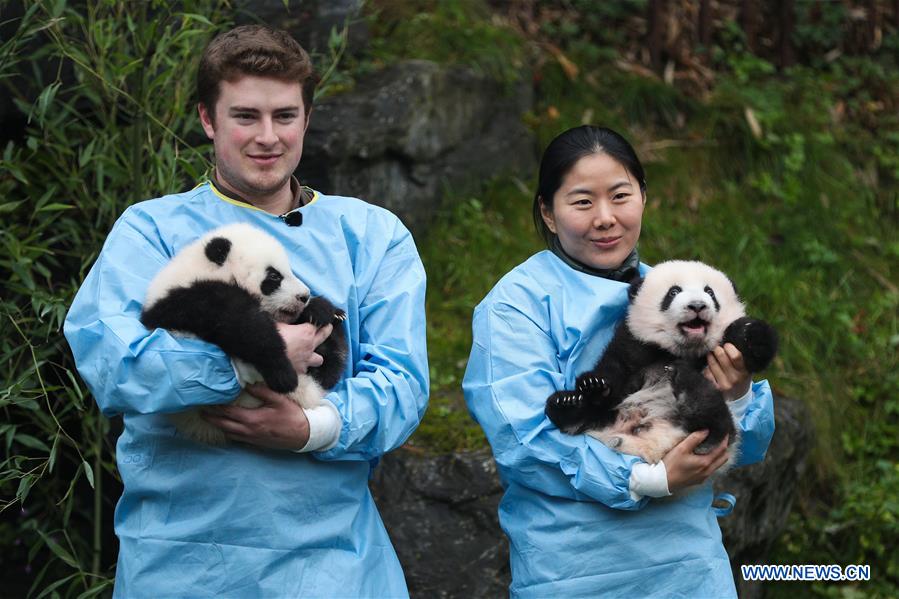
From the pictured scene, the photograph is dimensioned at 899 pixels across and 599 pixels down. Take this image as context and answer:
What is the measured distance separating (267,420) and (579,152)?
130cm

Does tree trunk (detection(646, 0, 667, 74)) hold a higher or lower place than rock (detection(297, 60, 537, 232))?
higher

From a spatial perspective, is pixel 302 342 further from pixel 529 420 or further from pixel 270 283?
pixel 529 420

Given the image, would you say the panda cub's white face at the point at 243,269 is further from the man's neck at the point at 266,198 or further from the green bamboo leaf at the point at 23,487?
the green bamboo leaf at the point at 23,487

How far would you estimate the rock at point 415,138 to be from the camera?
5.54 meters

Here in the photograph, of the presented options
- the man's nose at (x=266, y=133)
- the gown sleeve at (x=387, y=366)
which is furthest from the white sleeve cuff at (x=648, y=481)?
the man's nose at (x=266, y=133)

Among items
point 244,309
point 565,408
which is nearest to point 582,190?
point 565,408

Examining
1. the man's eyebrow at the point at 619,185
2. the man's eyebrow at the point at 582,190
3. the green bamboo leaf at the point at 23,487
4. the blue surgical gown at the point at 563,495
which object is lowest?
the green bamboo leaf at the point at 23,487

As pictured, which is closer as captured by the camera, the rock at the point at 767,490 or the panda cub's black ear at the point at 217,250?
the panda cub's black ear at the point at 217,250

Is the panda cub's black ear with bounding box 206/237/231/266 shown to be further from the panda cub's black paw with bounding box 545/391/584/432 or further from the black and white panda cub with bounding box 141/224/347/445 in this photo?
the panda cub's black paw with bounding box 545/391/584/432

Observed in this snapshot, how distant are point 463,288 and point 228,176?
2.82 meters

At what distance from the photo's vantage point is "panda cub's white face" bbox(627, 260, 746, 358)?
10.1 ft

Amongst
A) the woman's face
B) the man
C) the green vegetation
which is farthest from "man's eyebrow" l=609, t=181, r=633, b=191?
the green vegetation

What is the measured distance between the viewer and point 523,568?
2.95 metres

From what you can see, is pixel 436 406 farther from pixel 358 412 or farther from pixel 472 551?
pixel 358 412
